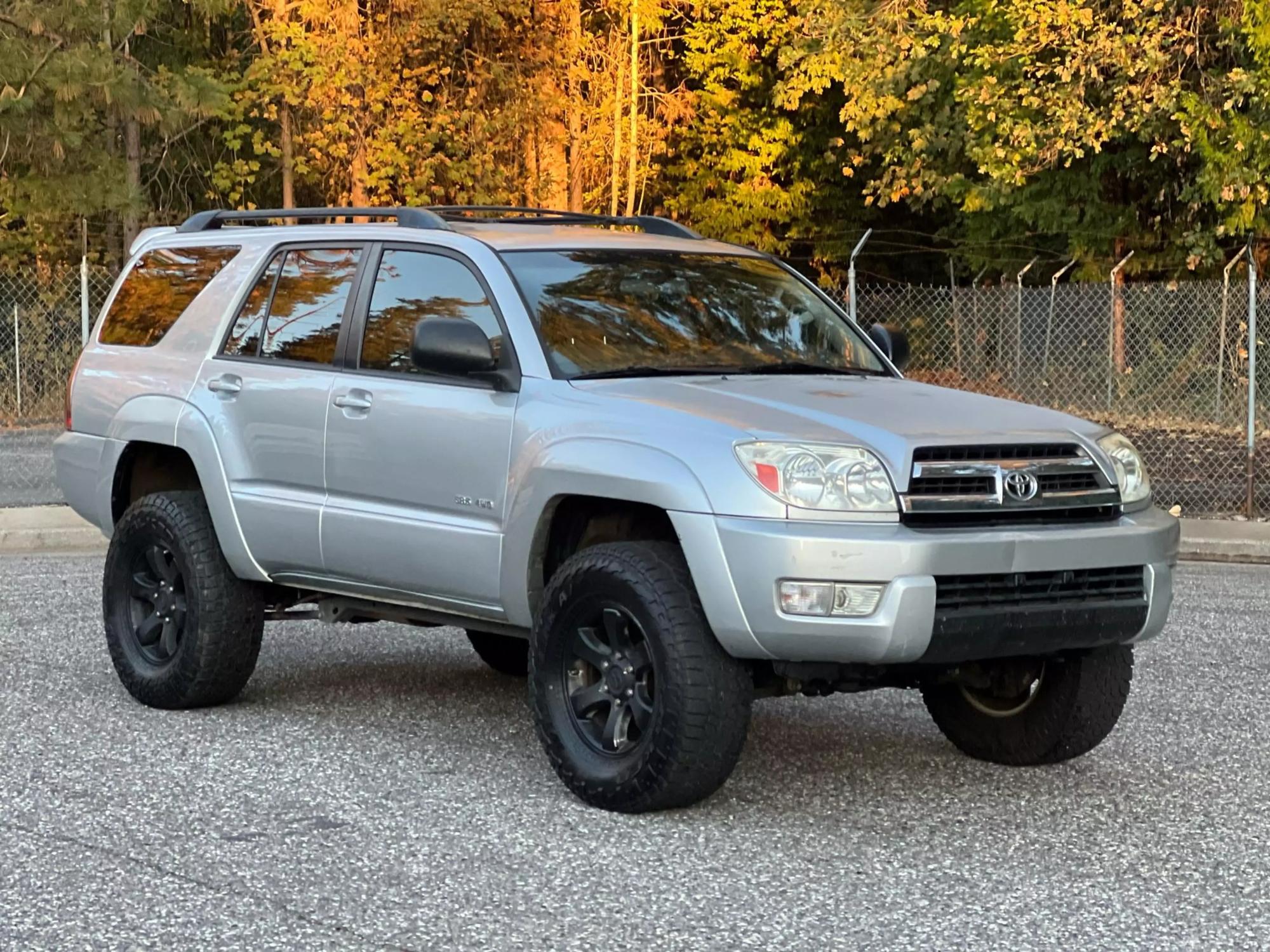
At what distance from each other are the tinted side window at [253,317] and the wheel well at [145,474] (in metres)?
0.63

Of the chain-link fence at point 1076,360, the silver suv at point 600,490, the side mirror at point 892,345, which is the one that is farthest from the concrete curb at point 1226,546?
the silver suv at point 600,490

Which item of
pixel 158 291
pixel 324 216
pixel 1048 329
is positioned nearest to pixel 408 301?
pixel 324 216

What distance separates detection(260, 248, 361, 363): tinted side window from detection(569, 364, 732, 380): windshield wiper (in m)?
1.31

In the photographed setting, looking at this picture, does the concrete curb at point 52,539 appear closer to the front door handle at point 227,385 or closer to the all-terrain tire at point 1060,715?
the front door handle at point 227,385

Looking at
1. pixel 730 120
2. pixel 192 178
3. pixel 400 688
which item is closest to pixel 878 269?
pixel 730 120

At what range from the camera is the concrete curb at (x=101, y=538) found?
14195 mm

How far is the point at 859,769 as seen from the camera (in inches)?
285

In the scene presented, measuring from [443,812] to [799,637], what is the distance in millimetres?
1367

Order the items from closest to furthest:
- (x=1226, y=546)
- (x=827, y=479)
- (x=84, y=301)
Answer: (x=827, y=479) < (x=1226, y=546) < (x=84, y=301)

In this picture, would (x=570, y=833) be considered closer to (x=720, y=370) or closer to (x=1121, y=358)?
(x=720, y=370)

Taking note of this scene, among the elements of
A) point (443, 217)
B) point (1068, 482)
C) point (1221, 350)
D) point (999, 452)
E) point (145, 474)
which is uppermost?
point (443, 217)

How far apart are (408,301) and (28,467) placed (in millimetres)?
13453

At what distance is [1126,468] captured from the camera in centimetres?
668

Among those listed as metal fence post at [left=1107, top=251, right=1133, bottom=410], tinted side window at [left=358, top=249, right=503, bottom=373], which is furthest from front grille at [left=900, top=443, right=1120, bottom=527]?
metal fence post at [left=1107, top=251, right=1133, bottom=410]
